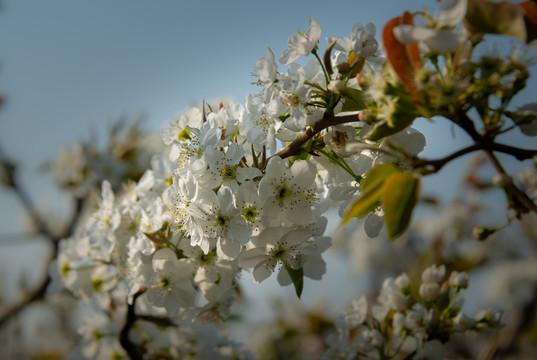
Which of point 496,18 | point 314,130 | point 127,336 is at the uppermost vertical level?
point 496,18

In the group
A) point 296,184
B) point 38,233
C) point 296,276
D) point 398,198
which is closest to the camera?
point 398,198

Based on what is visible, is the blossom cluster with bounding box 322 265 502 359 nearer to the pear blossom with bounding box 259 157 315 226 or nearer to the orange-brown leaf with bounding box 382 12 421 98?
the pear blossom with bounding box 259 157 315 226

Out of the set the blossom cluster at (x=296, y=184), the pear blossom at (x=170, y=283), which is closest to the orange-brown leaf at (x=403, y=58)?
the blossom cluster at (x=296, y=184)

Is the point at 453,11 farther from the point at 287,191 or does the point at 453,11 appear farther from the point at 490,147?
the point at 287,191

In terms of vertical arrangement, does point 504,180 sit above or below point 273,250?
above

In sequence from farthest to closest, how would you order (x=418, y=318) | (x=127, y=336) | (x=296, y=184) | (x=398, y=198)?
(x=127, y=336) → (x=418, y=318) → (x=296, y=184) → (x=398, y=198)

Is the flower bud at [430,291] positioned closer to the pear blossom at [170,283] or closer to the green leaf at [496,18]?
the pear blossom at [170,283]

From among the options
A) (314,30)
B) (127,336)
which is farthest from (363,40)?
(127,336)

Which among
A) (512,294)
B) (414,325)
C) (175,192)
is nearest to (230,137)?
(175,192)
